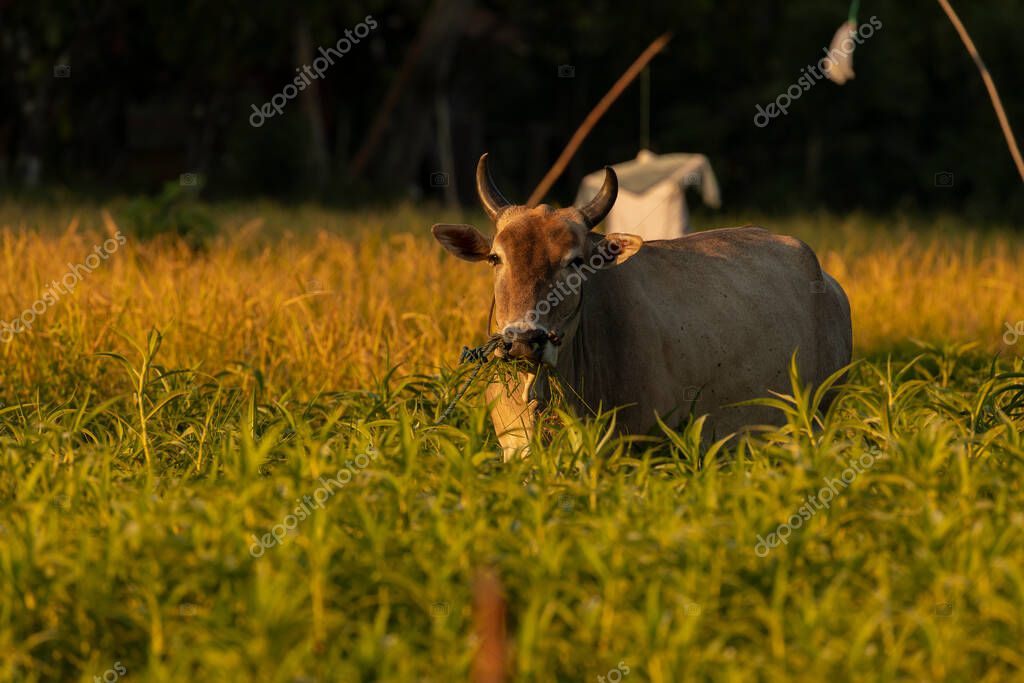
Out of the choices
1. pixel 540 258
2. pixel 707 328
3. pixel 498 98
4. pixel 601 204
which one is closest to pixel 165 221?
pixel 707 328

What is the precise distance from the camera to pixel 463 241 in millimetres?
6523

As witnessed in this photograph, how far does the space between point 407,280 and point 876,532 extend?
5.75 m

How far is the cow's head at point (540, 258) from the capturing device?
5.82 m

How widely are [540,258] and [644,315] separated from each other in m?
0.81

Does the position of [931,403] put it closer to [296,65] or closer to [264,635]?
[264,635]

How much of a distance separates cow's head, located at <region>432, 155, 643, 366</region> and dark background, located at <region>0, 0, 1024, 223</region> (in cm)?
1622

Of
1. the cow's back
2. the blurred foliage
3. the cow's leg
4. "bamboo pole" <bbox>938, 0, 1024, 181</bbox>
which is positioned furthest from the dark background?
the cow's leg

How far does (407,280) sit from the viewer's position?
33.6ft

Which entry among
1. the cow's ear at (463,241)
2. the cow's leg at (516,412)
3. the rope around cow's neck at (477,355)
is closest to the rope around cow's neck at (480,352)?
the rope around cow's neck at (477,355)

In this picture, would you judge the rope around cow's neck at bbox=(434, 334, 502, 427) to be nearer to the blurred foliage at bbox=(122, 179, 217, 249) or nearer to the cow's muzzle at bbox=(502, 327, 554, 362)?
the cow's muzzle at bbox=(502, 327, 554, 362)

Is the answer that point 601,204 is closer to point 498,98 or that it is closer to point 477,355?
point 477,355

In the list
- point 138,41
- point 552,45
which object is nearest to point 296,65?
point 138,41

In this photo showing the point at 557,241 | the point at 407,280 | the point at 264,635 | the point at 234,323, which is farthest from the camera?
the point at 407,280

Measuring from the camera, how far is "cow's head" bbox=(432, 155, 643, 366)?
582 cm
